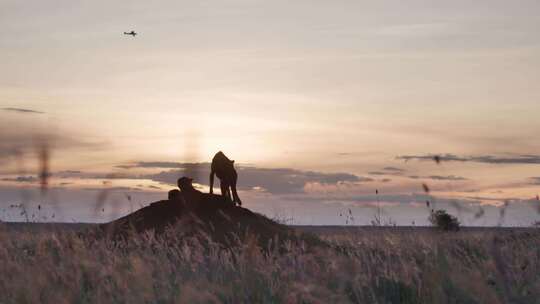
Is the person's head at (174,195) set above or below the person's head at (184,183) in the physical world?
below

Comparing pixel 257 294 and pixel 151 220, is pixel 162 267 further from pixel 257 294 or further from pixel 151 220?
pixel 151 220

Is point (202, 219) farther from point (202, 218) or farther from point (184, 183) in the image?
point (184, 183)

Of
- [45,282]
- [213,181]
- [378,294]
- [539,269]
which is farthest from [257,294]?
[213,181]

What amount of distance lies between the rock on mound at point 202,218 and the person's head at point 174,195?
185mm

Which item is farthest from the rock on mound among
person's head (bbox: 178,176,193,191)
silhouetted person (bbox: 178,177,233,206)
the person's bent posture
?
person's head (bbox: 178,176,193,191)

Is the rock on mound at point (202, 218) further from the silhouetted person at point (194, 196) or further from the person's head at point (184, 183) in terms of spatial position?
the person's head at point (184, 183)

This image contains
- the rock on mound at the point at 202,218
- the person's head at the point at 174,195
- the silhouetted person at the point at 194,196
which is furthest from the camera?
the person's head at the point at 174,195

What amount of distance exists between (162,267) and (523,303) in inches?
166

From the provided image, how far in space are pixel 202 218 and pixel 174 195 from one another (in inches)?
76.8

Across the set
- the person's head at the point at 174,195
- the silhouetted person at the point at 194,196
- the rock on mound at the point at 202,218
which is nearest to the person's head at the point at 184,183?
the silhouetted person at the point at 194,196


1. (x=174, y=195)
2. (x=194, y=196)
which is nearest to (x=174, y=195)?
(x=174, y=195)

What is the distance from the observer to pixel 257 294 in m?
8.04

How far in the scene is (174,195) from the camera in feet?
75.7

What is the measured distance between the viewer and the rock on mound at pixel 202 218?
21.2 meters
